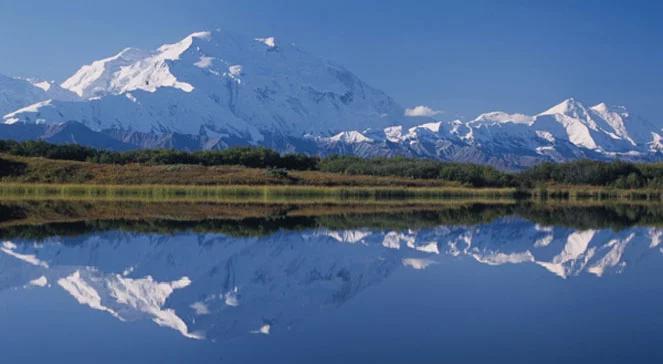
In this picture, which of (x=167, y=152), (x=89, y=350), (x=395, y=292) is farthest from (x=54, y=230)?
(x=167, y=152)

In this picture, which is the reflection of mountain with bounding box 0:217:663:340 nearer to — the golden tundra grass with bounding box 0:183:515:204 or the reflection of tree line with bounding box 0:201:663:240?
the reflection of tree line with bounding box 0:201:663:240

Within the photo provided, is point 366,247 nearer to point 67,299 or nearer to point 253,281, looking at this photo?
point 253,281

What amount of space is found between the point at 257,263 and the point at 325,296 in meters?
5.96

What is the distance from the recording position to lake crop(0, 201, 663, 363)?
12078 millimetres

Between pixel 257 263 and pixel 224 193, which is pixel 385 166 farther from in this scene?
pixel 257 263

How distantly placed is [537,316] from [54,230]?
68.9ft

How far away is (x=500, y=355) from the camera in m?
11.7

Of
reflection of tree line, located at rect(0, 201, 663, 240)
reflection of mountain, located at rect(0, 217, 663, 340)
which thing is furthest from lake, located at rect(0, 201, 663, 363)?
reflection of tree line, located at rect(0, 201, 663, 240)

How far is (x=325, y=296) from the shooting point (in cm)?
1653

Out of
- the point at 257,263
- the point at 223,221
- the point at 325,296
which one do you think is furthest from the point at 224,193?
the point at 325,296

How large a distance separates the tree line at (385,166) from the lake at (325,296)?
60.8 m

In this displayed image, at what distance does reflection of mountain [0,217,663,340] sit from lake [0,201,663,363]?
58 mm

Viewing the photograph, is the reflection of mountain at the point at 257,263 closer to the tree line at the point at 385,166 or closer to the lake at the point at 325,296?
the lake at the point at 325,296

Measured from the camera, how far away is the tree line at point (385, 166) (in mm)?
91800
